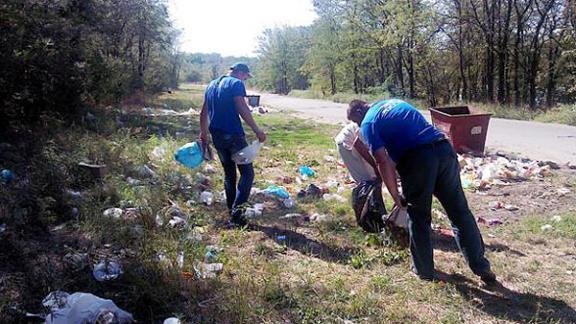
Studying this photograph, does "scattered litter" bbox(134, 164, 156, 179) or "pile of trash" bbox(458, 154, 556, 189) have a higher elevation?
"scattered litter" bbox(134, 164, 156, 179)

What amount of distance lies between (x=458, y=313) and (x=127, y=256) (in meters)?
2.41

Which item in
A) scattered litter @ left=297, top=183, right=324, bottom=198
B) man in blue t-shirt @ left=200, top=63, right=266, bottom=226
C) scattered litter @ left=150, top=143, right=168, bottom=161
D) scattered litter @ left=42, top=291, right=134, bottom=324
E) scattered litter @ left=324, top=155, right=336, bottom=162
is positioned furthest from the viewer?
scattered litter @ left=324, top=155, right=336, bottom=162

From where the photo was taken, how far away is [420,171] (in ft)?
10.8

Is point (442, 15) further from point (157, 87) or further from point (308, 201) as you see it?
point (308, 201)

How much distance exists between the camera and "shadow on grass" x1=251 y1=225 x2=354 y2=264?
13.1 ft

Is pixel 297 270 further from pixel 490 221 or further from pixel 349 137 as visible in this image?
pixel 490 221

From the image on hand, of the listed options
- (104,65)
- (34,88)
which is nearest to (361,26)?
(104,65)

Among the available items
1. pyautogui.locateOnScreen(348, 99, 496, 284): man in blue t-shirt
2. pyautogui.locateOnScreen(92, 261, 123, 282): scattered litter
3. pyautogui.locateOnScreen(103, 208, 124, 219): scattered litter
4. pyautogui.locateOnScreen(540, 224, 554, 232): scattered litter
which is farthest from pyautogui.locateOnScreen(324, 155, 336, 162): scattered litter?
pyautogui.locateOnScreen(92, 261, 123, 282): scattered litter

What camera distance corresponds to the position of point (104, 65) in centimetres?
1062

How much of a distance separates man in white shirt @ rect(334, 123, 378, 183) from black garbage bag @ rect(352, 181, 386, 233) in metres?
0.12

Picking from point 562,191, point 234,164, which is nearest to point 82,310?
point 234,164

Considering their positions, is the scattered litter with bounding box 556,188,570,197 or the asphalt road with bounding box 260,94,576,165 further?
the asphalt road with bounding box 260,94,576,165

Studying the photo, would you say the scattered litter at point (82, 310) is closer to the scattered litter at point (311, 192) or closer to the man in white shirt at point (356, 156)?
the man in white shirt at point (356, 156)

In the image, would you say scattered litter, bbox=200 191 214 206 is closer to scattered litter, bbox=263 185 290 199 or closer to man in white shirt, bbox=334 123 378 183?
scattered litter, bbox=263 185 290 199
